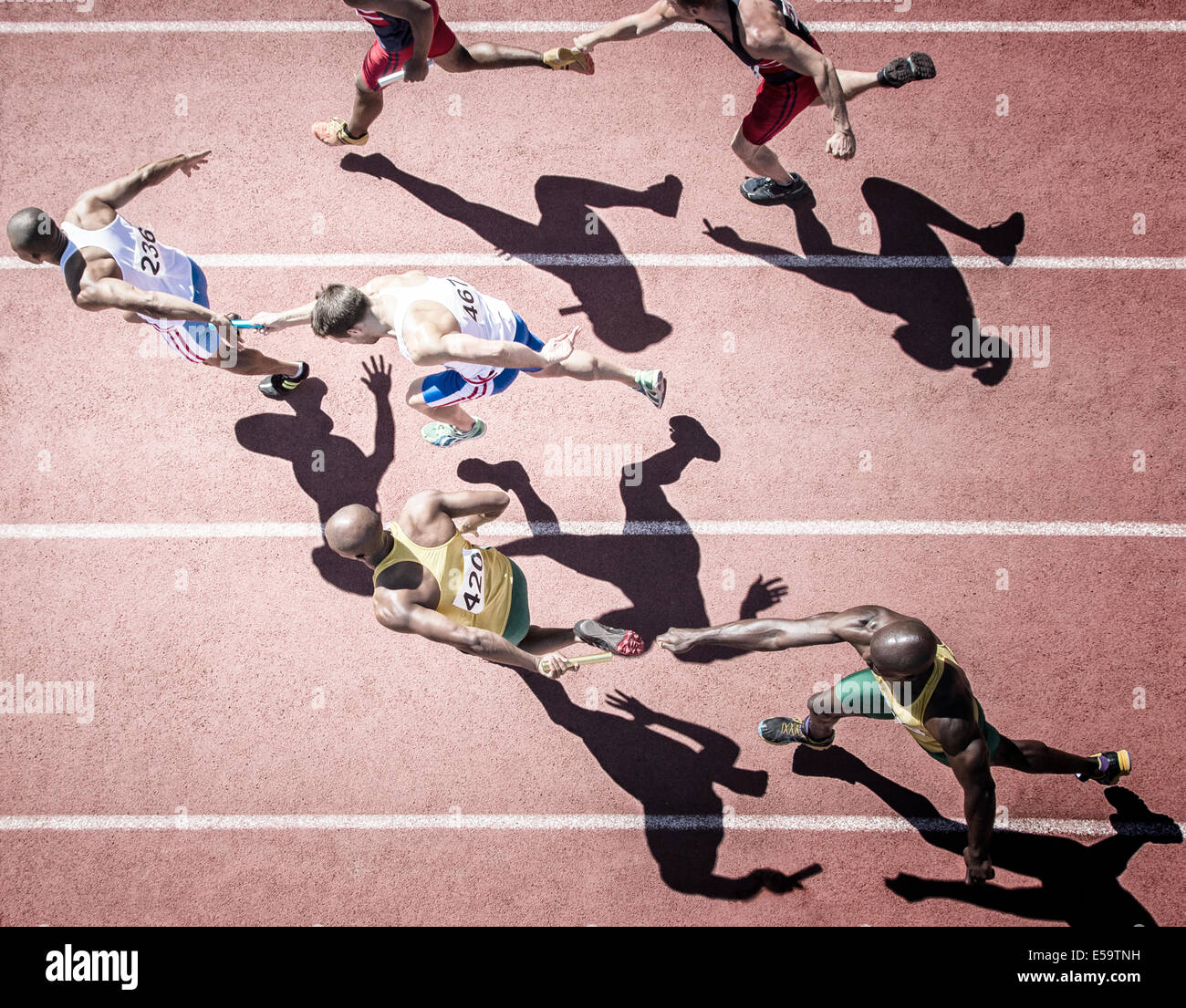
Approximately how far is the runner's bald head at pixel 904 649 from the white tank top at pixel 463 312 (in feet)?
9.63

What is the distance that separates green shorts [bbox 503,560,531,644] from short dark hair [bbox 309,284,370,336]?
71.9 inches

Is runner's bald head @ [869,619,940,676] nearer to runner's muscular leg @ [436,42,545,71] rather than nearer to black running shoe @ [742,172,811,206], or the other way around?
black running shoe @ [742,172,811,206]

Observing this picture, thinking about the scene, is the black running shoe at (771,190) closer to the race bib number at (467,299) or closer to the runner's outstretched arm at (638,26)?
the runner's outstretched arm at (638,26)

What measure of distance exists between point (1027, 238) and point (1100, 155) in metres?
0.98

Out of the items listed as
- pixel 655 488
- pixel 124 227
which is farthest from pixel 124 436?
pixel 655 488

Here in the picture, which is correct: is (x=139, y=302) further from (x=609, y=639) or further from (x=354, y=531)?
(x=609, y=639)

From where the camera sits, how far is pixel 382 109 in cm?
683

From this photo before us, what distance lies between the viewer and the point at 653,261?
6.62 m

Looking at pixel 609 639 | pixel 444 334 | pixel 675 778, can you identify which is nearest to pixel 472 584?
pixel 609 639

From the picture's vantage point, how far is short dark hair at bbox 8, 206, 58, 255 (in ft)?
16.0

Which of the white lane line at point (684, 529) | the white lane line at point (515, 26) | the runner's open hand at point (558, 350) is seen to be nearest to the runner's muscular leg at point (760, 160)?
the white lane line at point (515, 26)

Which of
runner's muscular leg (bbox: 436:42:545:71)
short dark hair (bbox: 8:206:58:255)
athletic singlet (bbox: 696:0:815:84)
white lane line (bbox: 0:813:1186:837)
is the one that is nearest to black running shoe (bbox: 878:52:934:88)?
athletic singlet (bbox: 696:0:815:84)

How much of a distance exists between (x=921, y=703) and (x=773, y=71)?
172 inches
